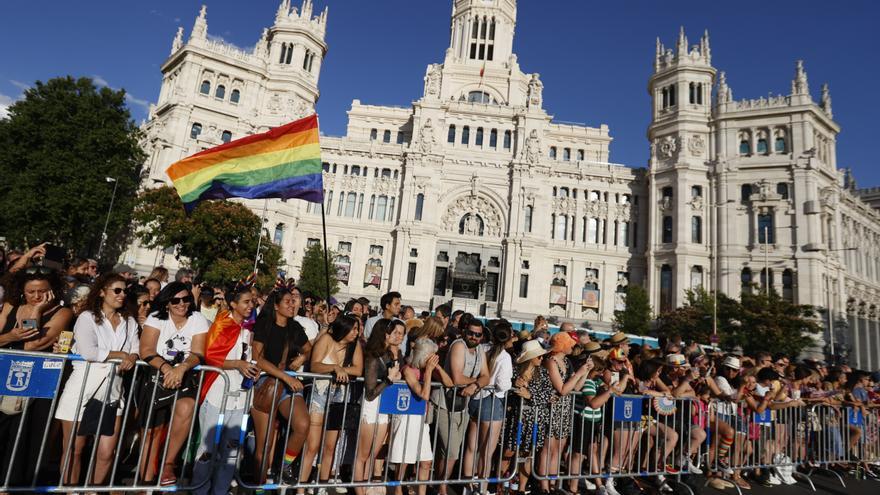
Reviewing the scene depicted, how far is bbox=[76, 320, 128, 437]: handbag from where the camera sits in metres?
4.54

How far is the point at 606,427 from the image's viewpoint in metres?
7.29

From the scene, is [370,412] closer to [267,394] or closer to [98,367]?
[267,394]

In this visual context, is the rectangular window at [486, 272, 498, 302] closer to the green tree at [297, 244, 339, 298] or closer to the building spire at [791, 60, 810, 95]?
the green tree at [297, 244, 339, 298]

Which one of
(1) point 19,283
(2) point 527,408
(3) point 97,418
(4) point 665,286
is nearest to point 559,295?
(4) point 665,286

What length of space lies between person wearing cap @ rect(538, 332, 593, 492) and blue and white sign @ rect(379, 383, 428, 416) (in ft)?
6.11

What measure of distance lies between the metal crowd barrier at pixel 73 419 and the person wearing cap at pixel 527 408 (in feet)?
12.2

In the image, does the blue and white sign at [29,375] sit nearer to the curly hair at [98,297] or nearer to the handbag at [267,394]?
the curly hair at [98,297]

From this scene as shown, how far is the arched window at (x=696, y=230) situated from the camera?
42.9 m

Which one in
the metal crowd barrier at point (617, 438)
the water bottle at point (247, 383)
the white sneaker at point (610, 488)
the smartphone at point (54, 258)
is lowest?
the white sneaker at point (610, 488)

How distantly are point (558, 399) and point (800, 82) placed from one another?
5125 cm

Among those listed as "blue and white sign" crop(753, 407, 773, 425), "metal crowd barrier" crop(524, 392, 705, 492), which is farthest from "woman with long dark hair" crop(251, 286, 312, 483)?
"blue and white sign" crop(753, 407, 773, 425)

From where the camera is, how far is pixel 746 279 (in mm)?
40281

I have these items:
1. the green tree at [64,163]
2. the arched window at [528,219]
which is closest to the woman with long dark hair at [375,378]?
the green tree at [64,163]

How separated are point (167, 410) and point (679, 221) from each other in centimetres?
4565
